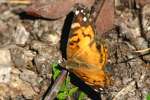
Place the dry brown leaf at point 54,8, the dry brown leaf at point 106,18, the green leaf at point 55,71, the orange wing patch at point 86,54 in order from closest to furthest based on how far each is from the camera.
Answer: the orange wing patch at point 86,54
the green leaf at point 55,71
the dry brown leaf at point 106,18
the dry brown leaf at point 54,8

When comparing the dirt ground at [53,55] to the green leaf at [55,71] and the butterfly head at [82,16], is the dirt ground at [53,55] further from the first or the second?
the butterfly head at [82,16]

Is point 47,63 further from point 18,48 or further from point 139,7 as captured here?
point 139,7

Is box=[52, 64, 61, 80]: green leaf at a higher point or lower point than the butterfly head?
lower

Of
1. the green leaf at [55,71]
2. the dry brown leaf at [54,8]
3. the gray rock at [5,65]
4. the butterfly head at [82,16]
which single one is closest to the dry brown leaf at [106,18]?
the dry brown leaf at [54,8]

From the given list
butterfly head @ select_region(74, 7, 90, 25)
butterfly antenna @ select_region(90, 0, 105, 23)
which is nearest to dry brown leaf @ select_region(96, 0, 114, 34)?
butterfly antenna @ select_region(90, 0, 105, 23)

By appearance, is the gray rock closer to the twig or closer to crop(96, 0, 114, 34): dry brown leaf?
crop(96, 0, 114, 34): dry brown leaf

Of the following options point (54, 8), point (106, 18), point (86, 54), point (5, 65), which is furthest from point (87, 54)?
point (5, 65)
